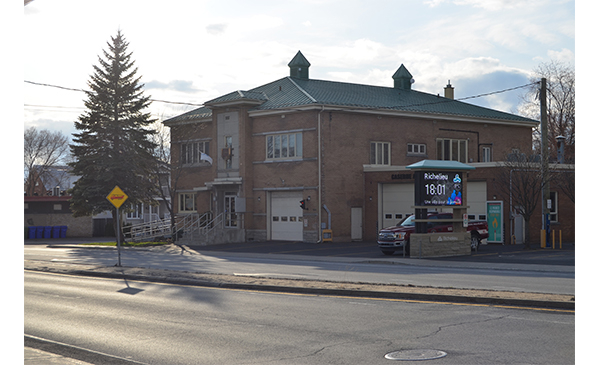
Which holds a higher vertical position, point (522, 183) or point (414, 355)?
point (522, 183)

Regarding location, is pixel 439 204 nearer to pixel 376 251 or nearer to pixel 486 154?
pixel 376 251

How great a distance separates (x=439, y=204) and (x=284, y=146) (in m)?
13.4

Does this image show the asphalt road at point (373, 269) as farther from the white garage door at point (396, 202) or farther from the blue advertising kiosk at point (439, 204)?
the white garage door at point (396, 202)

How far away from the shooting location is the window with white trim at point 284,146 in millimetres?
37656

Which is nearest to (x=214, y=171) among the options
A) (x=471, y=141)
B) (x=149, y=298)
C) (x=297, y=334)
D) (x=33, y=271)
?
(x=471, y=141)

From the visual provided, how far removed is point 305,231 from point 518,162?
12.4m

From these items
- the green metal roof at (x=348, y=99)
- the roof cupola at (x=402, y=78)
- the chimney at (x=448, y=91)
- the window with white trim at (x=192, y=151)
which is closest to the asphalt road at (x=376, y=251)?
the green metal roof at (x=348, y=99)

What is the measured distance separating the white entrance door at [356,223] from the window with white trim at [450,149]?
7.78 meters

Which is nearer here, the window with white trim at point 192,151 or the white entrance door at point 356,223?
the white entrance door at point 356,223

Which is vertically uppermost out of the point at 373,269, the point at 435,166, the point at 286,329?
the point at 435,166

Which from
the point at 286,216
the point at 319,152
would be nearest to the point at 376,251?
the point at 319,152

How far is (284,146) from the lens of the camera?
38.3 meters

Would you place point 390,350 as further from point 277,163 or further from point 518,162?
point 277,163

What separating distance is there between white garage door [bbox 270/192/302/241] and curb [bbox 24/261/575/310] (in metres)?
17.8
